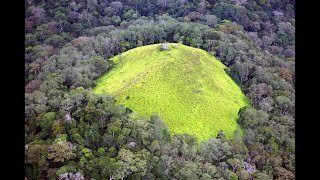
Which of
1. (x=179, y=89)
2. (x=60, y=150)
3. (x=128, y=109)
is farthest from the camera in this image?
(x=179, y=89)

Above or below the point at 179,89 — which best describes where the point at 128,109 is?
above

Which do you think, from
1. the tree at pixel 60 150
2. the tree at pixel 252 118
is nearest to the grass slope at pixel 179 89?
the tree at pixel 252 118

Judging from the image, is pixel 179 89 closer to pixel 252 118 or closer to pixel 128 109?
pixel 128 109

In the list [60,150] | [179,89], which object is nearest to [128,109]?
[179,89]

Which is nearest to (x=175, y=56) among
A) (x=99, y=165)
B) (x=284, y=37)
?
Answer: (x=99, y=165)

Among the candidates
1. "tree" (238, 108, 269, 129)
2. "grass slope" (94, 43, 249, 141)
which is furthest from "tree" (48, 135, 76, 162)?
"tree" (238, 108, 269, 129)

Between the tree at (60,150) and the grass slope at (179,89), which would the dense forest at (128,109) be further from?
the grass slope at (179,89)

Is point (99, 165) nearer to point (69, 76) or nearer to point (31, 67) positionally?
point (69, 76)
